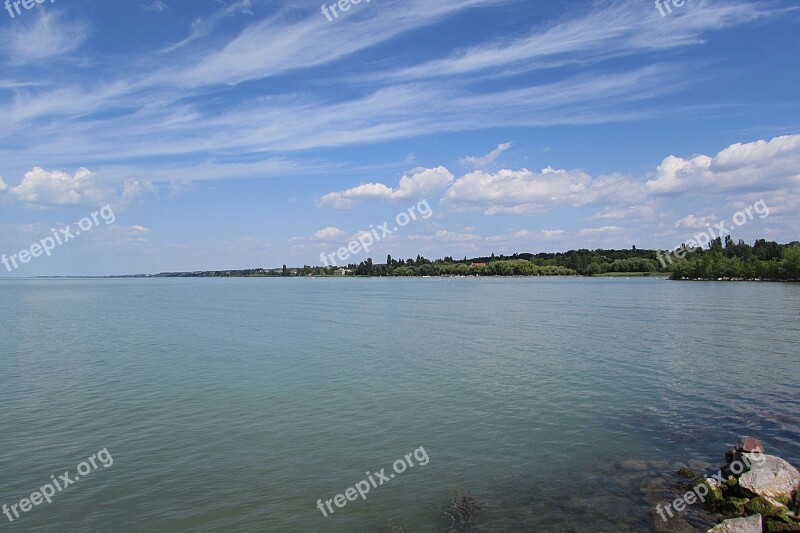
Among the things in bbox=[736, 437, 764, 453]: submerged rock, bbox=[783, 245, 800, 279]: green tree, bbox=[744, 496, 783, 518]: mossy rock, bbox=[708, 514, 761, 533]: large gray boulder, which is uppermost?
bbox=[783, 245, 800, 279]: green tree

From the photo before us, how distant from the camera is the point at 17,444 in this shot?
60.4ft

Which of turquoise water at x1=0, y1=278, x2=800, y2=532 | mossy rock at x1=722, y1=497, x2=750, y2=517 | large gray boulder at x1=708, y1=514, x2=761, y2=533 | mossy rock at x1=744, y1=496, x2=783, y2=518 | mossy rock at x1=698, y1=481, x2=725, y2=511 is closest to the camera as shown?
large gray boulder at x1=708, y1=514, x2=761, y2=533

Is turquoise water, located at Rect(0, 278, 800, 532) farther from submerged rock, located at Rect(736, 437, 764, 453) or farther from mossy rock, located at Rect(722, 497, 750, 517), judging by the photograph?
submerged rock, located at Rect(736, 437, 764, 453)

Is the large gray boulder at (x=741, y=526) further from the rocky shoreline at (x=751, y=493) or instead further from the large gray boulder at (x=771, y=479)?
the large gray boulder at (x=771, y=479)

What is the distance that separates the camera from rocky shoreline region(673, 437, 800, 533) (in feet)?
38.8

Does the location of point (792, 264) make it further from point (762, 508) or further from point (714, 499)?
point (762, 508)

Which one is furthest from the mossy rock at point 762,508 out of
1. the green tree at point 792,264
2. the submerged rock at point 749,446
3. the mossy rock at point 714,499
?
the green tree at point 792,264

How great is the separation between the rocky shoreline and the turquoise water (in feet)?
3.70

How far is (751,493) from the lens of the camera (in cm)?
1317

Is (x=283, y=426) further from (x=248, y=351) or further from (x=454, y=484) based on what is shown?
(x=248, y=351)

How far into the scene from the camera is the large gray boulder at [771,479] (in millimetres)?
13062

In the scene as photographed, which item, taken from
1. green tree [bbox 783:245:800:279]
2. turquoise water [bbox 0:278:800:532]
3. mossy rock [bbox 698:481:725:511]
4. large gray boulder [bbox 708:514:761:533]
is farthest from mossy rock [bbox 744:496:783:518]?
green tree [bbox 783:245:800:279]

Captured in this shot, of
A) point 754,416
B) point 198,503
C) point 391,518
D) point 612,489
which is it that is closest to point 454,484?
point 391,518

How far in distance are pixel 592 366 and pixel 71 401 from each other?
88.7ft
